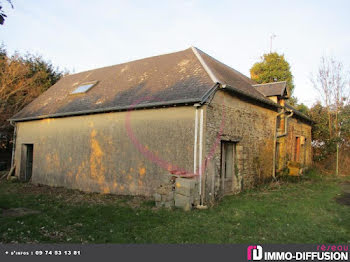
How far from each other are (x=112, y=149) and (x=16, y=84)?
1275 cm

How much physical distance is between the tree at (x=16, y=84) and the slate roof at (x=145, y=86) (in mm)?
4058

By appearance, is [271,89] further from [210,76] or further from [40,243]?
Result: [40,243]

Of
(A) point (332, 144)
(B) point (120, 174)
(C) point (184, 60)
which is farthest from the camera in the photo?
(A) point (332, 144)

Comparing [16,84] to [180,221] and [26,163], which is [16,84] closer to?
[26,163]

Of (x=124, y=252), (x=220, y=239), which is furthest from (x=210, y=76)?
(x=124, y=252)

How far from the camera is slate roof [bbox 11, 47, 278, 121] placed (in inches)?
354

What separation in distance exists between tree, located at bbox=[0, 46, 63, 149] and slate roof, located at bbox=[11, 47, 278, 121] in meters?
4.06

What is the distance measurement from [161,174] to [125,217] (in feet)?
8.44

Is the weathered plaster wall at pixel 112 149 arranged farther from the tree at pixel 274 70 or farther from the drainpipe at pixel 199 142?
the tree at pixel 274 70

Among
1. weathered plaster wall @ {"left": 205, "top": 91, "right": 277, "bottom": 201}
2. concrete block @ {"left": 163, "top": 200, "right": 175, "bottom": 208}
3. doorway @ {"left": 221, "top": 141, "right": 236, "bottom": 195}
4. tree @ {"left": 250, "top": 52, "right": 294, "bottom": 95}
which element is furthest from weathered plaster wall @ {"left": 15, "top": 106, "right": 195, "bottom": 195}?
tree @ {"left": 250, "top": 52, "right": 294, "bottom": 95}

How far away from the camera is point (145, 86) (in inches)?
420

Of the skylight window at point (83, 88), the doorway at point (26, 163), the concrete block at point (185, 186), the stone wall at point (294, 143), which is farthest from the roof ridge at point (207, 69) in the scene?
the doorway at point (26, 163)

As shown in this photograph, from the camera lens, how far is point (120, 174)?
395 inches

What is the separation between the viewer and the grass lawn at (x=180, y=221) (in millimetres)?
4984
